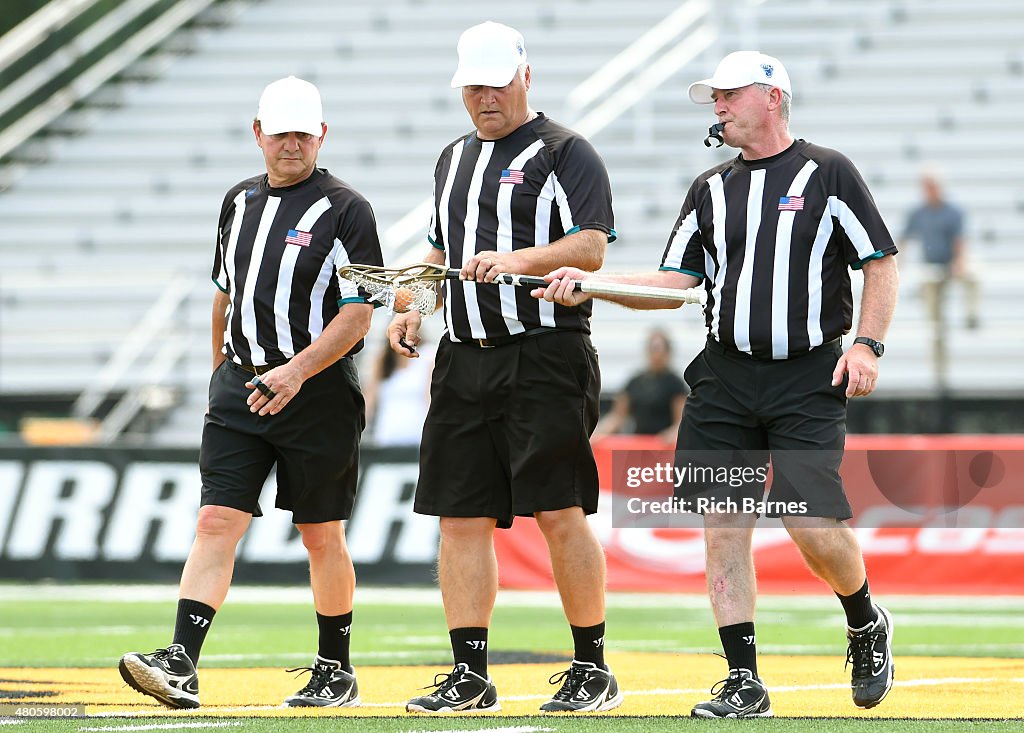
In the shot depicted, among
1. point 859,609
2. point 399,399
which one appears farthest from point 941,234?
point 859,609

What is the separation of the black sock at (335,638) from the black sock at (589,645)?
2.51 ft

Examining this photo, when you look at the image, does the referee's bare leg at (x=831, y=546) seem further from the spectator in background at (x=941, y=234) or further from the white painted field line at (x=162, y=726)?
the spectator in background at (x=941, y=234)

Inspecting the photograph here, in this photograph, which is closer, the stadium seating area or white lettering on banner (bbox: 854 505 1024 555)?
white lettering on banner (bbox: 854 505 1024 555)

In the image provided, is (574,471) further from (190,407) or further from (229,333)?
(190,407)

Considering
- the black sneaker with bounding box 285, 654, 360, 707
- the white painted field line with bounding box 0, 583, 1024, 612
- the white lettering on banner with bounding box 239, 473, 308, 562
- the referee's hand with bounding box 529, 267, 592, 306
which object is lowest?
the white painted field line with bounding box 0, 583, 1024, 612

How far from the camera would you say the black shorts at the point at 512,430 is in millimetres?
5359

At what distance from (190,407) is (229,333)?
8578mm

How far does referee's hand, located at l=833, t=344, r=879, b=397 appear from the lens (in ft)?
16.8

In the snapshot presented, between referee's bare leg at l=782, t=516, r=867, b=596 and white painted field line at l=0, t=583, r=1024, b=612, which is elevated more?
referee's bare leg at l=782, t=516, r=867, b=596

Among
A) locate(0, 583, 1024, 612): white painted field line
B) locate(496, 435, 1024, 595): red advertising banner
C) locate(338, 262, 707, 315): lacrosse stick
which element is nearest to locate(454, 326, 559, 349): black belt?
locate(338, 262, 707, 315): lacrosse stick

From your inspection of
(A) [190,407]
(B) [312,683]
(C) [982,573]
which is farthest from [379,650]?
(A) [190,407]

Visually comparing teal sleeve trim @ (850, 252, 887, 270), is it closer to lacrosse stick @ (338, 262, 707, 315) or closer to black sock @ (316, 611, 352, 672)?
lacrosse stick @ (338, 262, 707, 315)

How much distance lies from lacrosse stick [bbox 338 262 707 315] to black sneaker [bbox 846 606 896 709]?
1.08m

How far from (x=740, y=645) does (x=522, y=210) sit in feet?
4.68
